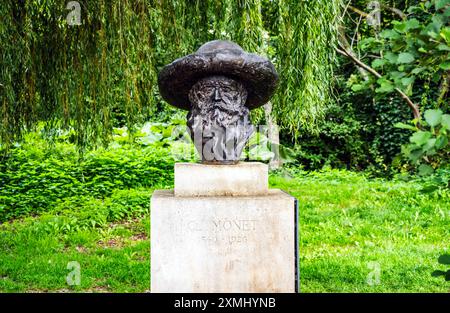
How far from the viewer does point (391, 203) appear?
792cm

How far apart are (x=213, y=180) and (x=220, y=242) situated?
1.36ft

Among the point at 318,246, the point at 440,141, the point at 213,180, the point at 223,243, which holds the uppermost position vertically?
the point at 440,141

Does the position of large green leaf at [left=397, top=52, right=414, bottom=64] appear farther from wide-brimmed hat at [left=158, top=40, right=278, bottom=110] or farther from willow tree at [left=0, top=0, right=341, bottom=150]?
willow tree at [left=0, top=0, right=341, bottom=150]

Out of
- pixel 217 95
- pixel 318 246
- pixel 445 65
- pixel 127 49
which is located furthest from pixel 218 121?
pixel 318 246

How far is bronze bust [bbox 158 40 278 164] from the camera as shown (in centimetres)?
351

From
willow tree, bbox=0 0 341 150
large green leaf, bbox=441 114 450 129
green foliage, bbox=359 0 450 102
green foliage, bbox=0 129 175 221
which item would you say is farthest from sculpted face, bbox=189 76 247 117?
green foliage, bbox=0 129 175 221

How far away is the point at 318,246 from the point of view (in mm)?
6168

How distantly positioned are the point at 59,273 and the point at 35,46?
91.7 inches

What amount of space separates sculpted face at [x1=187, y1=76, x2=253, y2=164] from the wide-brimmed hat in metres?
0.09

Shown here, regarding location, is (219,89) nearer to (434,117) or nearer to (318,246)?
(434,117)

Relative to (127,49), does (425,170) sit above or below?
below

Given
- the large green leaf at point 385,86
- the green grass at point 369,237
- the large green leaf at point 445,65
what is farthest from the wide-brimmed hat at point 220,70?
the large green leaf at point 445,65

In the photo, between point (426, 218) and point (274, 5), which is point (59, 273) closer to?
point (274, 5)

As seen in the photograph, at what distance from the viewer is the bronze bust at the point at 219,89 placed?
11.5ft
